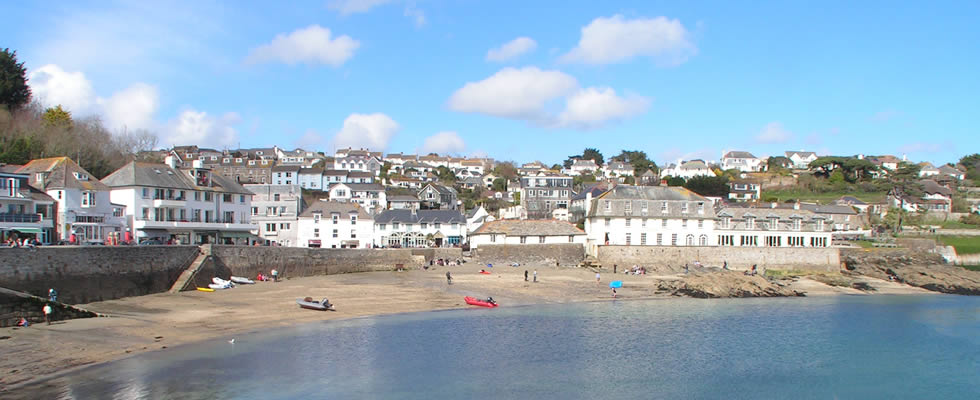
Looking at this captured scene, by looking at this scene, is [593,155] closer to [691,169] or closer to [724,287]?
[691,169]

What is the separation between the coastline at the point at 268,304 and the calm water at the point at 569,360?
5.25ft

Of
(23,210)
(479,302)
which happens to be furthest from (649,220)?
(23,210)

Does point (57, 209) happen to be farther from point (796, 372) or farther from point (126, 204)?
point (796, 372)

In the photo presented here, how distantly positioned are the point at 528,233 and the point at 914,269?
3532 cm

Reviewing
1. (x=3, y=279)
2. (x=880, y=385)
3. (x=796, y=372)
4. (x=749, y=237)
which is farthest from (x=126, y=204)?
(x=749, y=237)

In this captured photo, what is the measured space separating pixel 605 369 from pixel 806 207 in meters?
68.0

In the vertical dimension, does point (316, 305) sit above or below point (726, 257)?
below

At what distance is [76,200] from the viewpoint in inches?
1751

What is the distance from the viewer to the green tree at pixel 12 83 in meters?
70.0

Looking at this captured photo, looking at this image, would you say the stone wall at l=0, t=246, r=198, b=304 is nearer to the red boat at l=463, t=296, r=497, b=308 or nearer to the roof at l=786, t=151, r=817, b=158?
the red boat at l=463, t=296, r=497, b=308

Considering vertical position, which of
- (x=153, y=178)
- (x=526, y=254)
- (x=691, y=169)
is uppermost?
(x=691, y=169)

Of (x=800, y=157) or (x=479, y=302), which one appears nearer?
(x=479, y=302)

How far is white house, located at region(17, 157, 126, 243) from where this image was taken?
4356 centimetres

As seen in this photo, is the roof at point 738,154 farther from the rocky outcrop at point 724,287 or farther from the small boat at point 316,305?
the small boat at point 316,305
